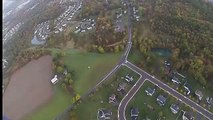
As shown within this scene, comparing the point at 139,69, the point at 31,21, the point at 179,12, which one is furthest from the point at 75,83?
the point at 179,12

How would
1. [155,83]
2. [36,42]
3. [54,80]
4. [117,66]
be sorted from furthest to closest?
1. [36,42]
2. [117,66]
3. [54,80]
4. [155,83]

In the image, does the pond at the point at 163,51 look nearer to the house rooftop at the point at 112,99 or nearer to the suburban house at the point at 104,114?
the house rooftop at the point at 112,99

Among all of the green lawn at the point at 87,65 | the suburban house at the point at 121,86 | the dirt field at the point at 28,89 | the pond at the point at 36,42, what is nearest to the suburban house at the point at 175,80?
the suburban house at the point at 121,86

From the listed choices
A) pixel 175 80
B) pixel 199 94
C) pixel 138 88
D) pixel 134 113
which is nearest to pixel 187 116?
pixel 199 94

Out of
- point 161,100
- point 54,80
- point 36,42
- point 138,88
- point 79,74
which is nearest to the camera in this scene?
point 161,100

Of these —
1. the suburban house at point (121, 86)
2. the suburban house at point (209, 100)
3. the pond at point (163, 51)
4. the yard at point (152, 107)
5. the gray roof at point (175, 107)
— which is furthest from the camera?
the pond at point (163, 51)

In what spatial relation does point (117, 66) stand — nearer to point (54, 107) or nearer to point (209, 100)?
point (54, 107)
